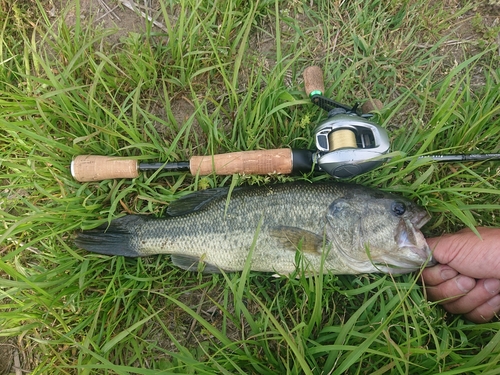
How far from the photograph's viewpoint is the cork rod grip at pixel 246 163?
307cm

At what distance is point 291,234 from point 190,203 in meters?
0.98

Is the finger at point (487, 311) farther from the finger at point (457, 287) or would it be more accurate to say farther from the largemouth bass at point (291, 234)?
the largemouth bass at point (291, 234)

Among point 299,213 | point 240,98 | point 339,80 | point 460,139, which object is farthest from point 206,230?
point 460,139

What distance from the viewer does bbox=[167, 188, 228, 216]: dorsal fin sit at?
3.26 m

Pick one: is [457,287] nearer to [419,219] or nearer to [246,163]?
[419,219]

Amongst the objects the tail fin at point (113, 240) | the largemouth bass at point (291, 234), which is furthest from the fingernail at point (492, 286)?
the tail fin at point (113, 240)

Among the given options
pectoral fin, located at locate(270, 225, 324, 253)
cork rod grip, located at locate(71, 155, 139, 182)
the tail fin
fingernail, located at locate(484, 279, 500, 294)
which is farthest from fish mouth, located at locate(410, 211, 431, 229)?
cork rod grip, located at locate(71, 155, 139, 182)

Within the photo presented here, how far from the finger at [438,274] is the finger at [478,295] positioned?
6 cm

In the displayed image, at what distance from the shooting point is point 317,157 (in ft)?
9.87

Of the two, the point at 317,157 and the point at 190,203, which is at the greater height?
the point at 317,157

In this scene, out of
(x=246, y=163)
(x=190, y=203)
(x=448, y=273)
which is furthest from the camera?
(x=190, y=203)

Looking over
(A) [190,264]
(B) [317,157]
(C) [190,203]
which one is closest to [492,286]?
(B) [317,157]

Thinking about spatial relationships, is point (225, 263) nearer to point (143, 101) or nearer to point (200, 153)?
point (200, 153)

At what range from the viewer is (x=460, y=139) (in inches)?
129
